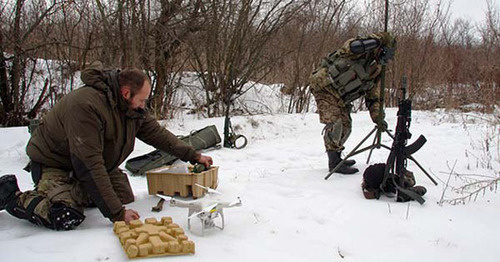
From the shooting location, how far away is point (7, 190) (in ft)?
9.52

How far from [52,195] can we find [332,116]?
2913mm

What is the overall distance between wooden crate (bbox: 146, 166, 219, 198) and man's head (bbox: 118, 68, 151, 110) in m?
0.78

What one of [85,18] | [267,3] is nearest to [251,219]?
[85,18]

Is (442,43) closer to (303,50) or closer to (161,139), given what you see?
(303,50)

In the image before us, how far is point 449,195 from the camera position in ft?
11.8

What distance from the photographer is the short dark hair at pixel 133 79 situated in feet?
9.62

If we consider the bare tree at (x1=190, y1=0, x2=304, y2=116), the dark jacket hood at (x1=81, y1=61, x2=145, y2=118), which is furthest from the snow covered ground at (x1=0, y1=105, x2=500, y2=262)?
the bare tree at (x1=190, y1=0, x2=304, y2=116)

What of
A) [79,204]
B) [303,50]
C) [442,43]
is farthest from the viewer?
[442,43]

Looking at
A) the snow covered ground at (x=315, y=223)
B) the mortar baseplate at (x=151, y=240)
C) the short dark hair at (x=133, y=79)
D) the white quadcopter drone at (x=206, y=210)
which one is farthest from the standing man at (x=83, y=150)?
the white quadcopter drone at (x=206, y=210)

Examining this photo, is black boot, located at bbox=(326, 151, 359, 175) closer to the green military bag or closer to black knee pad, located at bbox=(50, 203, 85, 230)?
the green military bag

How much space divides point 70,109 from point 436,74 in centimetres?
1141

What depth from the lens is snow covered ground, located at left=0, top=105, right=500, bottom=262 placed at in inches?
98.1

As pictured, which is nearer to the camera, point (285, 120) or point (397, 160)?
point (397, 160)

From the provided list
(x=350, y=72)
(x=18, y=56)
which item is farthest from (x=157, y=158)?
(x=18, y=56)
